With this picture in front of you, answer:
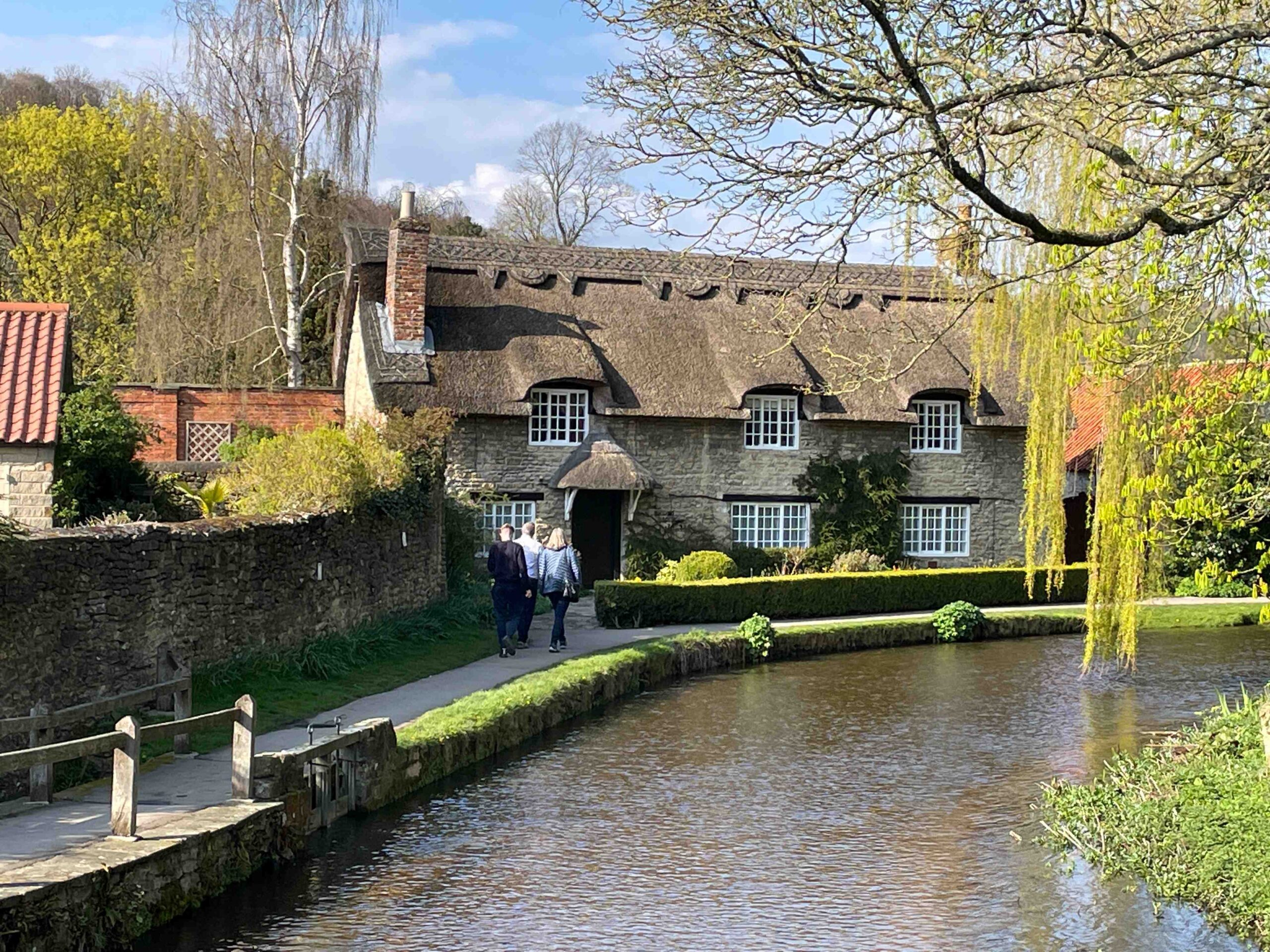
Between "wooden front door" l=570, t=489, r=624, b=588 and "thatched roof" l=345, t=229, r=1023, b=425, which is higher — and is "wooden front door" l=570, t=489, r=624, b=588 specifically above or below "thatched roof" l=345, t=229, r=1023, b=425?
below

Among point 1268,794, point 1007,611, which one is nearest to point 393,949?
point 1268,794

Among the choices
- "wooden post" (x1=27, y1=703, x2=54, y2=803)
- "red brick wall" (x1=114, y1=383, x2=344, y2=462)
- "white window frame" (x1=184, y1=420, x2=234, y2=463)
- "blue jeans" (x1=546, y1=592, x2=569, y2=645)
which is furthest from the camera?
"white window frame" (x1=184, y1=420, x2=234, y2=463)

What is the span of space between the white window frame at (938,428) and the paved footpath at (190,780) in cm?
1315

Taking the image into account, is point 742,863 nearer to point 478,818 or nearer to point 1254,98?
point 478,818

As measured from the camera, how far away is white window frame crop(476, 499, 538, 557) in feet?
93.7

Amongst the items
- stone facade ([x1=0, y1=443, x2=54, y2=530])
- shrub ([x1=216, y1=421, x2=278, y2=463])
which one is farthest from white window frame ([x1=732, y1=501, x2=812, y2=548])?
stone facade ([x1=0, y1=443, x2=54, y2=530])

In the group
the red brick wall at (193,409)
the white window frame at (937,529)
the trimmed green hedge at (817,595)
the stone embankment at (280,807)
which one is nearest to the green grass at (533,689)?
the stone embankment at (280,807)

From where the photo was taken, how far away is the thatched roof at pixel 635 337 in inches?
1113

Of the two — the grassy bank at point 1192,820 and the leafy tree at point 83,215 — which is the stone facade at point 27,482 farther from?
the leafy tree at point 83,215

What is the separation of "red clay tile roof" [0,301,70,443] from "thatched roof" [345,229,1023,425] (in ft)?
30.1

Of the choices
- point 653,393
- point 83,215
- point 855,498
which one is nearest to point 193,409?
point 653,393

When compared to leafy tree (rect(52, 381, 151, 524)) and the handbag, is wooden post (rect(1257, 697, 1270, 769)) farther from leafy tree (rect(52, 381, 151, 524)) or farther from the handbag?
leafy tree (rect(52, 381, 151, 524))

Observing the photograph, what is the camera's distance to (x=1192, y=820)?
10.3m

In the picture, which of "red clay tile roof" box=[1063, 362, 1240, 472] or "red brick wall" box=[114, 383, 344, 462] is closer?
"red brick wall" box=[114, 383, 344, 462]
